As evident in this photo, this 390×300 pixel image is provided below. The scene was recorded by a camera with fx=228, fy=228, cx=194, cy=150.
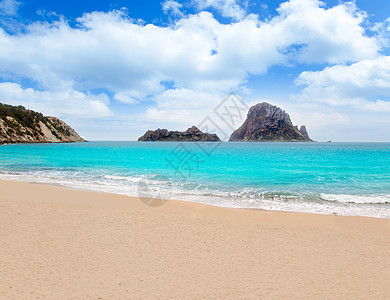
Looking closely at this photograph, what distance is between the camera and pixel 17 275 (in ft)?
16.6

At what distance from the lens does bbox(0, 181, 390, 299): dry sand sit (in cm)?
482

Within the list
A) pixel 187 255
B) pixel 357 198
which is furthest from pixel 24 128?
pixel 357 198

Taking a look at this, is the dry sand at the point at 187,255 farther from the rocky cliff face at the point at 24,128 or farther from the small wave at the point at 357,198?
the rocky cliff face at the point at 24,128

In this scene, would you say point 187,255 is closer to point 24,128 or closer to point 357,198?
point 357,198

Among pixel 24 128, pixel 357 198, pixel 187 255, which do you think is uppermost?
pixel 24 128

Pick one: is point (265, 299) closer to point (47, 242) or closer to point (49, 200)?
point (47, 242)

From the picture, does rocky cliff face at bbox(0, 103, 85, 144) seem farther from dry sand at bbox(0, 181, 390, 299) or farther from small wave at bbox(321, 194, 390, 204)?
small wave at bbox(321, 194, 390, 204)

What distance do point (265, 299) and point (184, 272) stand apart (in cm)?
190

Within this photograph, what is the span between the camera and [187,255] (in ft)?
20.9

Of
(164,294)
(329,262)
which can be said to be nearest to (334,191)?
(329,262)

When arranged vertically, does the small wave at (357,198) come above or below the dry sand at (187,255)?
above

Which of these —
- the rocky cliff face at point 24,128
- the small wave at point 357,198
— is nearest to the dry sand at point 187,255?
the small wave at point 357,198

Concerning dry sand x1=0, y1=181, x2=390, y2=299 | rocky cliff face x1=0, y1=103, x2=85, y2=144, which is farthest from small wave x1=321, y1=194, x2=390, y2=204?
rocky cliff face x1=0, y1=103, x2=85, y2=144

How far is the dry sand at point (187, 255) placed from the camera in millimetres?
4820
